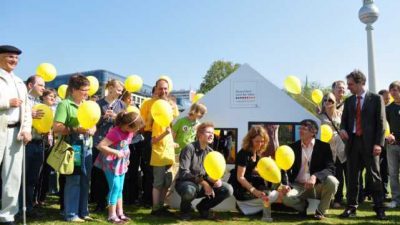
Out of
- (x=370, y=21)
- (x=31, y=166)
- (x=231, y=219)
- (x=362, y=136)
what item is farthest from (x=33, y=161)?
(x=370, y=21)

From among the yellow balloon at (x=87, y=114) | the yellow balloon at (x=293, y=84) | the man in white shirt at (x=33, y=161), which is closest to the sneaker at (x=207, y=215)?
the yellow balloon at (x=87, y=114)

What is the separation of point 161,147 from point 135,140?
2.47 ft

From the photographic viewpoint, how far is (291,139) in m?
5.55

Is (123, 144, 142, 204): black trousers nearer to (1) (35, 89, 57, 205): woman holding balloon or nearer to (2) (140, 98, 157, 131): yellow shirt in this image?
(2) (140, 98, 157, 131): yellow shirt

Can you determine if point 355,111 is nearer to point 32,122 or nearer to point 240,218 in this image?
point 240,218

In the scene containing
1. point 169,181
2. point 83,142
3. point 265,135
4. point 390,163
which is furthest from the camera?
point 390,163

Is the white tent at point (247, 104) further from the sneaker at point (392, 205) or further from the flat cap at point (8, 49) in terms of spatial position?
the flat cap at point (8, 49)

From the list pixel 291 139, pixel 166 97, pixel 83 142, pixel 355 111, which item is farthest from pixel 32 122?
pixel 355 111

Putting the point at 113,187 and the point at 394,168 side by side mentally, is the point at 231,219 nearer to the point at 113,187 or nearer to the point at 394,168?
the point at 113,187

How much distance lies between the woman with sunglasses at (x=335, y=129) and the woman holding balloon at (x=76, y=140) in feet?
12.2

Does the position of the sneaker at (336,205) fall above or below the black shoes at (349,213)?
below

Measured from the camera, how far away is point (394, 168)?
5934mm

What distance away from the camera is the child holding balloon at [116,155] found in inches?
169

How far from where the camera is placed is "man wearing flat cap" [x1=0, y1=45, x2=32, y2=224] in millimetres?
3867
